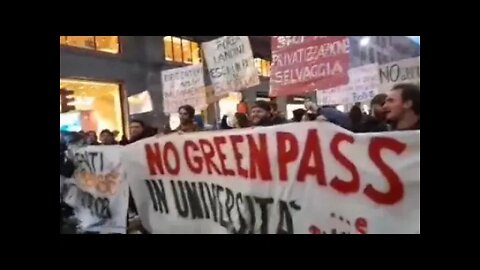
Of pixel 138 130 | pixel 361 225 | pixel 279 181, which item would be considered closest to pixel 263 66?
pixel 279 181

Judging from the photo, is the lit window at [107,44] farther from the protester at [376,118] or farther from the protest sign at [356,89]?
the protester at [376,118]

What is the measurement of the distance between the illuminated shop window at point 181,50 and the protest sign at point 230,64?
7cm

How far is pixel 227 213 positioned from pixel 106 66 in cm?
143

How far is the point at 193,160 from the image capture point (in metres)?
3.90

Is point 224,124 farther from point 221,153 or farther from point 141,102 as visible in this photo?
point 141,102

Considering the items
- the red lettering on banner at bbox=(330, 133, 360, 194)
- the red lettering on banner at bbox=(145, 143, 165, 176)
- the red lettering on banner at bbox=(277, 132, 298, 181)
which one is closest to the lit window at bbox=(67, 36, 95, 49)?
the red lettering on banner at bbox=(145, 143, 165, 176)

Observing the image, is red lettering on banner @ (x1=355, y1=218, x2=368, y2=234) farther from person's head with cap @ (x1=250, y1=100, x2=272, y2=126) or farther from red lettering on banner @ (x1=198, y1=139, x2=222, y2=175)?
red lettering on banner @ (x1=198, y1=139, x2=222, y2=175)

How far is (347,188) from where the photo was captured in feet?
11.6

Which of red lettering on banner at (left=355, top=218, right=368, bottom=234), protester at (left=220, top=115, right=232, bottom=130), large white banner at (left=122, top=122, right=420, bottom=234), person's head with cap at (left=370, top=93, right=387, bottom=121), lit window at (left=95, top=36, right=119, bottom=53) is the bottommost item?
red lettering on banner at (left=355, top=218, right=368, bottom=234)

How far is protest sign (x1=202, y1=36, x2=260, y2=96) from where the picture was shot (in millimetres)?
3775

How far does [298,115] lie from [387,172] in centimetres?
72

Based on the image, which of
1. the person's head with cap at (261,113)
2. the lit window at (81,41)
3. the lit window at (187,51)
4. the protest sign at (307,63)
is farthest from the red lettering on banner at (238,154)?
the lit window at (81,41)

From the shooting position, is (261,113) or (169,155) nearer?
(261,113)
